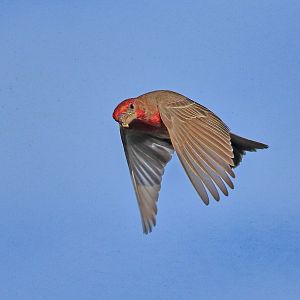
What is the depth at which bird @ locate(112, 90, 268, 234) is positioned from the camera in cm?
1241

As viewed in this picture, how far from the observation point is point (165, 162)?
1630cm

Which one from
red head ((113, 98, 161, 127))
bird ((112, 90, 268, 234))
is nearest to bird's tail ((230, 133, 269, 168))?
bird ((112, 90, 268, 234))

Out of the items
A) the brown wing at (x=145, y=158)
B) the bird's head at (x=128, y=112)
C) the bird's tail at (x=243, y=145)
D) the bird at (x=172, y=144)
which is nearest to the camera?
the bird at (x=172, y=144)

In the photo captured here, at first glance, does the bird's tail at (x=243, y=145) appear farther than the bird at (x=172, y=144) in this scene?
Yes

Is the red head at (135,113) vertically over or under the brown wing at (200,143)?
over

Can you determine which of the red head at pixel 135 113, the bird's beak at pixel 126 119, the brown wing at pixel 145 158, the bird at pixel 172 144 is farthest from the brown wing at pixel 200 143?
the brown wing at pixel 145 158

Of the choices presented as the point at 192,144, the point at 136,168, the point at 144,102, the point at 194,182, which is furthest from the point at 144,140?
the point at 194,182

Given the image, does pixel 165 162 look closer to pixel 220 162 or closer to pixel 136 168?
pixel 136 168

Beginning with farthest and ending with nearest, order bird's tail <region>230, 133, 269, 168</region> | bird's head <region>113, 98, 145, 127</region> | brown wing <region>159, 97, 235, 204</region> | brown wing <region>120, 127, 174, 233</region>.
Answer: brown wing <region>120, 127, 174, 233</region> < bird's tail <region>230, 133, 269, 168</region> < bird's head <region>113, 98, 145, 127</region> < brown wing <region>159, 97, 235, 204</region>

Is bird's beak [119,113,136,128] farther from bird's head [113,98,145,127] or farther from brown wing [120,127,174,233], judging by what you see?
brown wing [120,127,174,233]

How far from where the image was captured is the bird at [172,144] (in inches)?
489

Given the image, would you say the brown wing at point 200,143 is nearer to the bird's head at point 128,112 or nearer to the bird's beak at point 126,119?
the bird's head at point 128,112

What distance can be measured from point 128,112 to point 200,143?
204 cm

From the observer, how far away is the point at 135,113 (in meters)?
14.9
